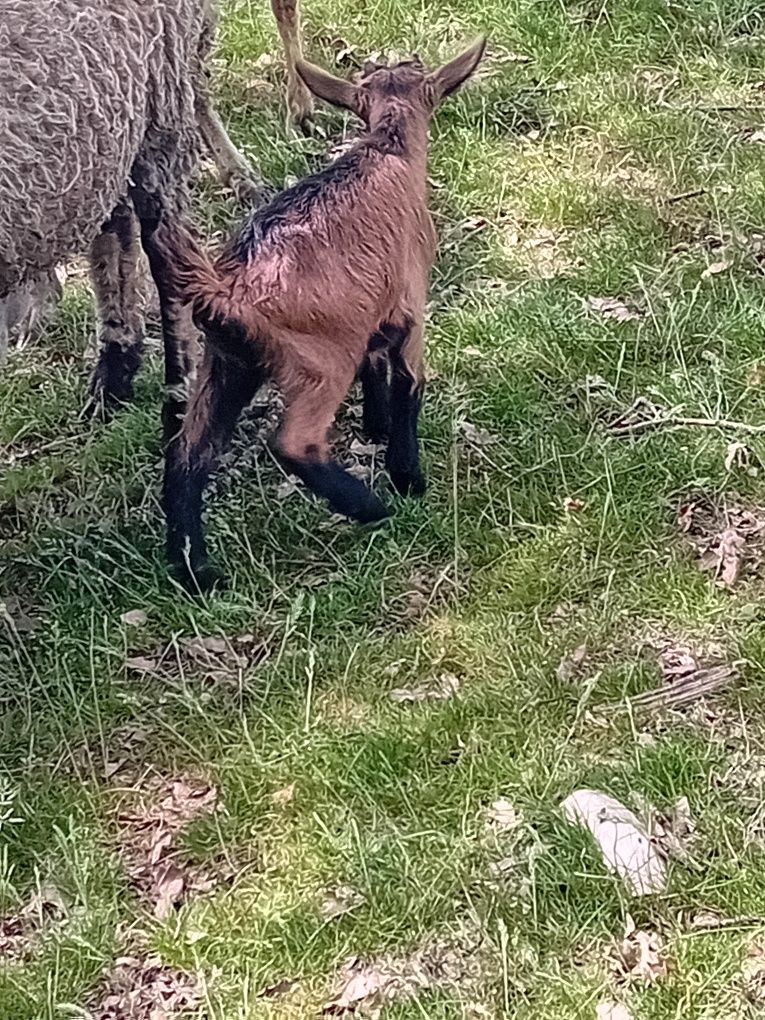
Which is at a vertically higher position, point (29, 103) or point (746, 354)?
point (29, 103)

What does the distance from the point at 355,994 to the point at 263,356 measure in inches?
64.0

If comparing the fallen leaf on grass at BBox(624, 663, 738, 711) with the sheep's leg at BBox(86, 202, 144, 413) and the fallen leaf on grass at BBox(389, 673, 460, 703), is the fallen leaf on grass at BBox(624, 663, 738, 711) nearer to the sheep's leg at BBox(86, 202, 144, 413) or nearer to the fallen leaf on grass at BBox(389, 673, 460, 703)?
the fallen leaf on grass at BBox(389, 673, 460, 703)

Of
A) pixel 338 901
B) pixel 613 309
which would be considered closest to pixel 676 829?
pixel 338 901

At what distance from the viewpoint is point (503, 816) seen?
352 cm

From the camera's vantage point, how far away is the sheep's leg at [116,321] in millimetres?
5238

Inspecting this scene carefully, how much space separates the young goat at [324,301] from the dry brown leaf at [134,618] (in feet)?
0.55

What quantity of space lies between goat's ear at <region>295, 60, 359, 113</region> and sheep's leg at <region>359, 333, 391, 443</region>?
762 mm

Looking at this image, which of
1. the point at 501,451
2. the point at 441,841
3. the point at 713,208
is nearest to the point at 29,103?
the point at 501,451

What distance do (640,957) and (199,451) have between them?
74.7 inches

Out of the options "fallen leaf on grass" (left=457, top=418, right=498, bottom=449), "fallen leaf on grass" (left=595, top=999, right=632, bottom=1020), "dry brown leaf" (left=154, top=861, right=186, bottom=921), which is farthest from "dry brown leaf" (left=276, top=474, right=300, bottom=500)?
"fallen leaf on grass" (left=595, top=999, right=632, bottom=1020)

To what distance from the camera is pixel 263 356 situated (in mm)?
3889

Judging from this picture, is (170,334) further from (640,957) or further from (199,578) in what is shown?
(640,957)

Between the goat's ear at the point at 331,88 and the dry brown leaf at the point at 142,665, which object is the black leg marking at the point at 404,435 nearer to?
the goat's ear at the point at 331,88

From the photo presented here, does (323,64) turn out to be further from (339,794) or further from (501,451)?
(339,794)
